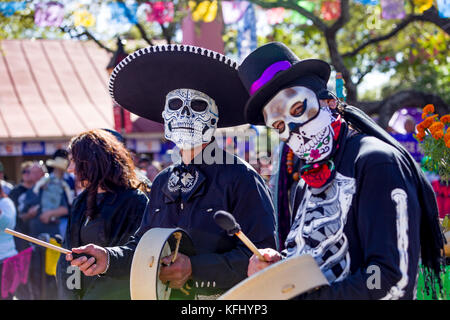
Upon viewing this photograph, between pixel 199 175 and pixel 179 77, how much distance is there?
1.83 feet

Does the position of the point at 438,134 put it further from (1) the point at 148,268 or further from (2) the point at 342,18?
(2) the point at 342,18

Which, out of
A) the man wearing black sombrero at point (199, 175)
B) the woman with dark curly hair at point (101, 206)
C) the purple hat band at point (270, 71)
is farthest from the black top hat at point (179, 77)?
the purple hat band at point (270, 71)

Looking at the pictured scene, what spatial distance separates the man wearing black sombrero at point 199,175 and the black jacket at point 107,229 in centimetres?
60

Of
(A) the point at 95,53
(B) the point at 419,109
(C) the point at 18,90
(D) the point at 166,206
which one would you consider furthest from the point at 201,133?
(A) the point at 95,53

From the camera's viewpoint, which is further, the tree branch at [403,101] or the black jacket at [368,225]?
the tree branch at [403,101]

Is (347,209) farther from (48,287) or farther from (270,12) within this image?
(270,12)

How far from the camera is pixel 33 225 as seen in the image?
25.1 ft

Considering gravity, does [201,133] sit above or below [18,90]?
below

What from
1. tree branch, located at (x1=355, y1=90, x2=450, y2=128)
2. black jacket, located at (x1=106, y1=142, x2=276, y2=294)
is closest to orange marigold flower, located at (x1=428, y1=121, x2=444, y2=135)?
black jacket, located at (x1=106, y1=142, x2=276, y2=294)

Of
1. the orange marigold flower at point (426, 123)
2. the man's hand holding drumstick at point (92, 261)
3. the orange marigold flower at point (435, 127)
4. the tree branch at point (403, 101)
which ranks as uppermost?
the tree branch at point (403, 101)

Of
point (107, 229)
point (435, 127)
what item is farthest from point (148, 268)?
point (435, 127)

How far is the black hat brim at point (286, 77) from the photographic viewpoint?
200 cm

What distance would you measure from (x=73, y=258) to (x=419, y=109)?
27.0ft

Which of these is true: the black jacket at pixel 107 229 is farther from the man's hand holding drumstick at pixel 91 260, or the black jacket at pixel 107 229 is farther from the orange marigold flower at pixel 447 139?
the orange marigold flower at pixel 447 139
